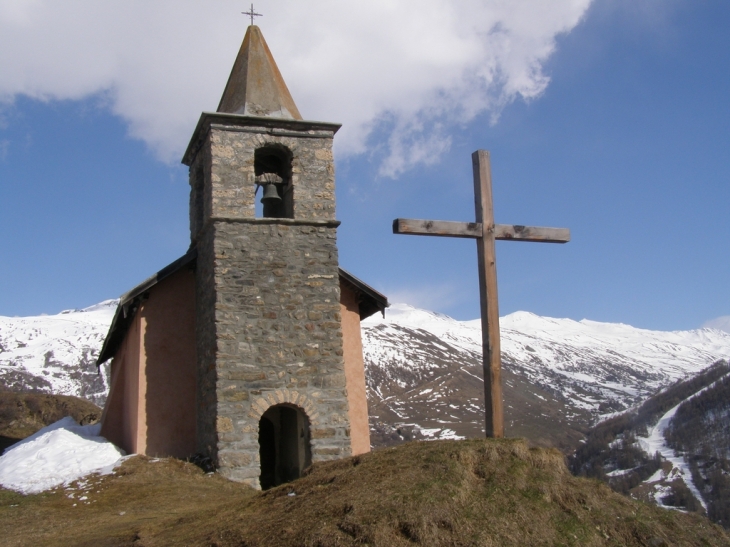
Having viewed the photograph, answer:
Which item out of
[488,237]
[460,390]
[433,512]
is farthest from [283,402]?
[460,390]

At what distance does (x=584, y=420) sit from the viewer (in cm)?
13850

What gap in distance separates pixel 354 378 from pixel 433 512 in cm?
975

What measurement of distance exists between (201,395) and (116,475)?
7.84ft

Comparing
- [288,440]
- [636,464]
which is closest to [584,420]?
[636,464]

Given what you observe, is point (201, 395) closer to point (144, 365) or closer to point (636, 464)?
point (144, 365)

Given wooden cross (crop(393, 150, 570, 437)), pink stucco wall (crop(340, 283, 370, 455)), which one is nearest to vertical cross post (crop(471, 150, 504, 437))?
wooden cross (crop(393, 150, 570, 437))

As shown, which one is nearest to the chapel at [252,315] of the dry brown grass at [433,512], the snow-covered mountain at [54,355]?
the dry brown grass at [433,512]

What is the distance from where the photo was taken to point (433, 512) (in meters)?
7.38

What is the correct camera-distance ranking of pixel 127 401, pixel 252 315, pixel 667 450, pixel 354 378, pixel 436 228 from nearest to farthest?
A: pixel 436 228, pixel 252 315, pixel 354 378, pixel 127 401, pixel 667 450

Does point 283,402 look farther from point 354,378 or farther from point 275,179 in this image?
point 275,179

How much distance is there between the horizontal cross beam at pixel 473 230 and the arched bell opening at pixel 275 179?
677 cm

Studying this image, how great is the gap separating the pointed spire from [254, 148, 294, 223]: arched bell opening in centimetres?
85

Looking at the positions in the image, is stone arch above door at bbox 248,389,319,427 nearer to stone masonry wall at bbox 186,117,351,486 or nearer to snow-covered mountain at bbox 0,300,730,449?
stone masonry wall at bbox 186,117,351,486

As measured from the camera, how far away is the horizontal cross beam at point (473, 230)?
31.7 feet
